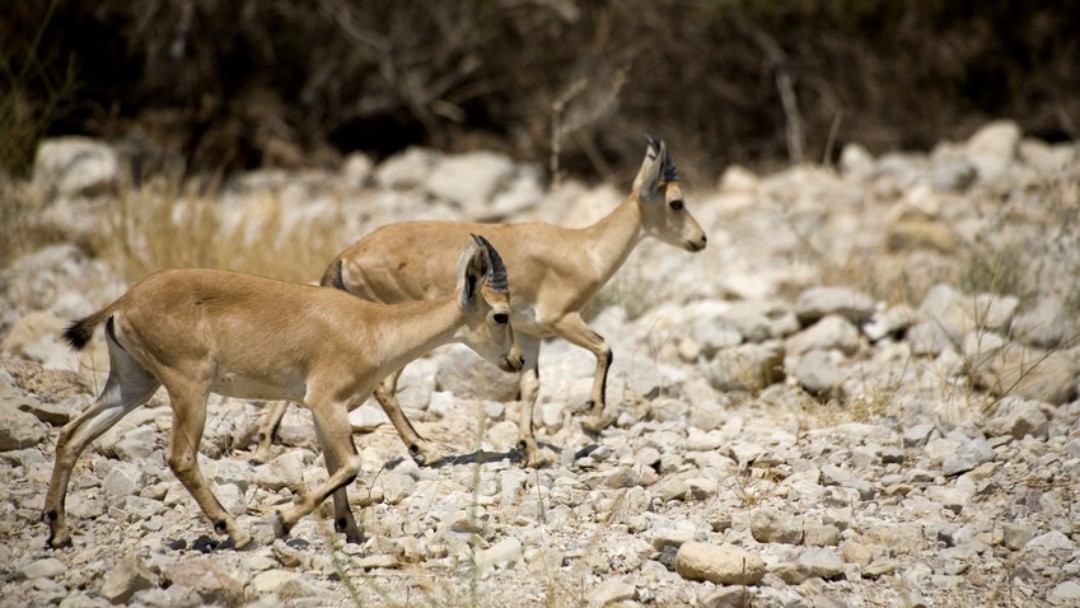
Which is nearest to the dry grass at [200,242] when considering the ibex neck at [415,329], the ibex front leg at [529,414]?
the ibex front leg at [529,414]

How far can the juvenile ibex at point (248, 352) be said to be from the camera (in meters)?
6.52

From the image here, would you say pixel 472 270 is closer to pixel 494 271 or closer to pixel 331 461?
pixel 494 271

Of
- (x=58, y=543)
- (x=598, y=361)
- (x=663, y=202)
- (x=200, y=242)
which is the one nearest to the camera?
(x=58, y=543)

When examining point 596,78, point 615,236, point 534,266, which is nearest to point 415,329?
point 534,266

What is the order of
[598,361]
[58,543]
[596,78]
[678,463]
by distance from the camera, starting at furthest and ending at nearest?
1. [596,78]
2. [598,361]
3. [678,463]
4. [58,543]

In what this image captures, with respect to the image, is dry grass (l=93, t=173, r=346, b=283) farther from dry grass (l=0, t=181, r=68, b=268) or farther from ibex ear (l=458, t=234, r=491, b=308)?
ibex ear (l=458, t=234, r=491, b=308)

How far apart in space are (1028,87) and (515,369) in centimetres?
1566

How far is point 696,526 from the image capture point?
701cm

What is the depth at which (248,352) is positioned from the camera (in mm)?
6777

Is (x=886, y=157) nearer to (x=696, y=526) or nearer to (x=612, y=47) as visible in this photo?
(x=612, y=47)

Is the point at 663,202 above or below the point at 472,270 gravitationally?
above

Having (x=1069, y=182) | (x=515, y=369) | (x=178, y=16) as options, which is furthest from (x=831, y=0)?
(x=515, y=369)

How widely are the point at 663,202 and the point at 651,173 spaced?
31 centimetres

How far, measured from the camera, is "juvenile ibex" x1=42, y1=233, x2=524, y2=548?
652 centimetres
